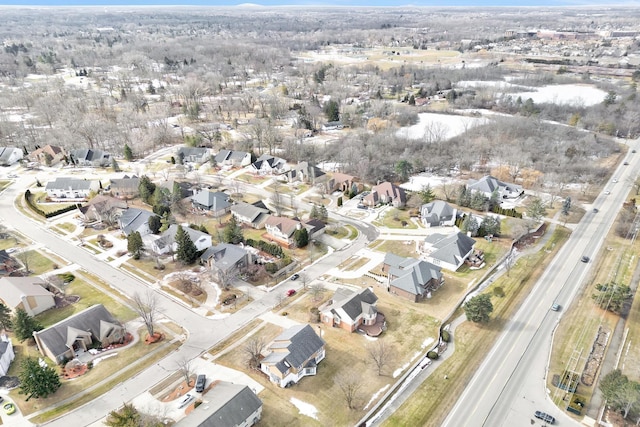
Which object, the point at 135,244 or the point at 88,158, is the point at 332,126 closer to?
the point at 88,158

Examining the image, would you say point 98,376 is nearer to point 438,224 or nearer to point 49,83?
point 438,224

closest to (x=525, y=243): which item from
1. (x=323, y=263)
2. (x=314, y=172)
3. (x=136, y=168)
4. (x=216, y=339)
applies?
(x=323, y=263)

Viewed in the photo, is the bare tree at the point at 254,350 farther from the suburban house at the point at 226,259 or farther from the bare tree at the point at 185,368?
the suburban house at the point at 226,259

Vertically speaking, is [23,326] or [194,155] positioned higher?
[23,326]

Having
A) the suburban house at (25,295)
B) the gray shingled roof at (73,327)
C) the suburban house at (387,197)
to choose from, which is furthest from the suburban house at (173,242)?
the suburban house at (387,197)

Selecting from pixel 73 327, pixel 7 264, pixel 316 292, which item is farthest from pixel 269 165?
pixel 73 327

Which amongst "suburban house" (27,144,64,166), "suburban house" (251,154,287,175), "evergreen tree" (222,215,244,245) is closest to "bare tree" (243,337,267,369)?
"evergreen tree" (222,215,244,245)

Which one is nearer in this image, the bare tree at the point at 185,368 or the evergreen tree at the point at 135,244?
the bare tree at the point at 185,368

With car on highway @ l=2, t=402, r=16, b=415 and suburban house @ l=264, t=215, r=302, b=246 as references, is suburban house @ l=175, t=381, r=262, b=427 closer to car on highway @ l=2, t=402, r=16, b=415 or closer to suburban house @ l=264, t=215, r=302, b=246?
car on highway @ l=2, t=402, r=16, b=415
